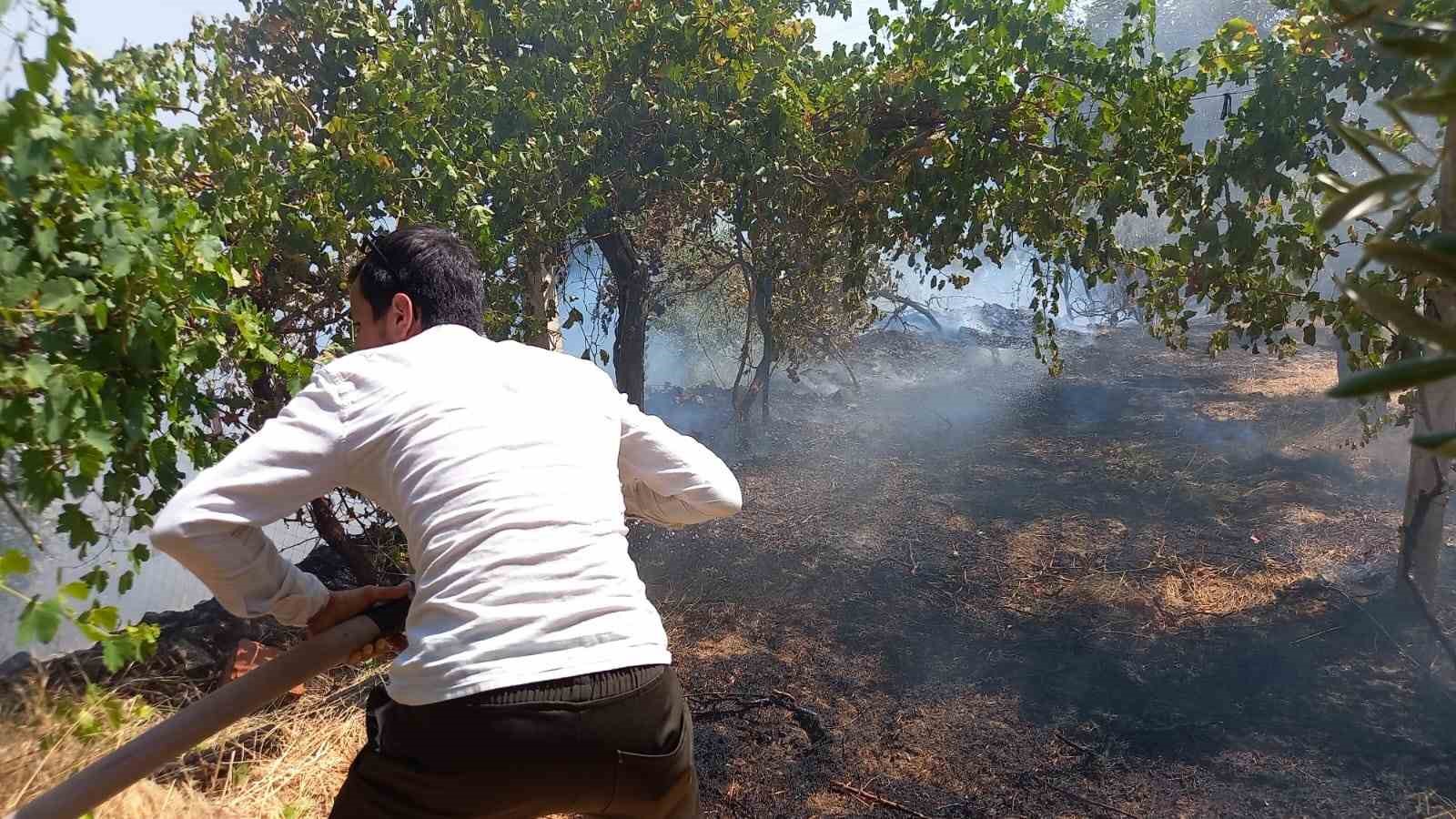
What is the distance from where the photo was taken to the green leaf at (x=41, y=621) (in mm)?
1620

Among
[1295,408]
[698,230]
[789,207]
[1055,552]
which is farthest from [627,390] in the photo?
[1295,408]

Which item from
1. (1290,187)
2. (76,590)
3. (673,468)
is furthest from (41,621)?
(1290,187)

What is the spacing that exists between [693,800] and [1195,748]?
2868mm

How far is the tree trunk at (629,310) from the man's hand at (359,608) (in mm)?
5260

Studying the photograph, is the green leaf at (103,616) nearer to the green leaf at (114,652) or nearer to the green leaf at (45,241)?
the green leaf at (114,652)

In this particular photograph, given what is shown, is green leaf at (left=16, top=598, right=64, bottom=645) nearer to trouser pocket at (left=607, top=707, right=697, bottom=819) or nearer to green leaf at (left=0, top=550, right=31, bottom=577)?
green leaf at (left=0, top=550, right=31, bottom=577)

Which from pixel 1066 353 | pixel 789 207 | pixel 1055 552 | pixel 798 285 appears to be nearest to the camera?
pixel 789 207

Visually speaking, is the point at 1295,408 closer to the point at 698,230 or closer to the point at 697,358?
the point at 698,230

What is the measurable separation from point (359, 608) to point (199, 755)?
2.33 m

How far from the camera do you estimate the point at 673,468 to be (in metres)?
1.96

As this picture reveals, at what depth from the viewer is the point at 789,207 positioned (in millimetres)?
5668

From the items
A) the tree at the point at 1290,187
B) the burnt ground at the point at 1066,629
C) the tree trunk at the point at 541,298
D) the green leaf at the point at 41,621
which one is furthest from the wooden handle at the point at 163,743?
the tree at the point at 1290,187

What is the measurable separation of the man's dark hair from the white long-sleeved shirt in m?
0.10

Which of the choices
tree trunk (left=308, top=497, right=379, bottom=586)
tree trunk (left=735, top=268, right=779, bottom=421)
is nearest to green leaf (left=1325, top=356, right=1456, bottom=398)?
tree trunk (left=308, top=497, right=379, bottom=586)
